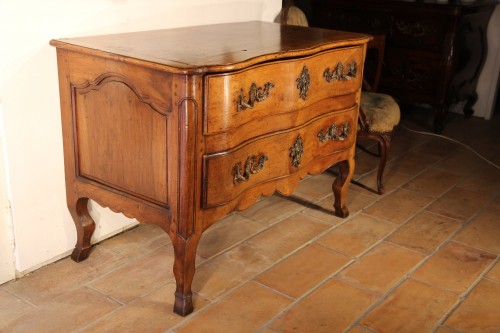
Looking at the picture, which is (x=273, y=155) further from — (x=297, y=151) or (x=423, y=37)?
(x=423, y=37)

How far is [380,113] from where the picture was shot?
3119mm

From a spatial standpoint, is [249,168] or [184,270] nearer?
[184,270]

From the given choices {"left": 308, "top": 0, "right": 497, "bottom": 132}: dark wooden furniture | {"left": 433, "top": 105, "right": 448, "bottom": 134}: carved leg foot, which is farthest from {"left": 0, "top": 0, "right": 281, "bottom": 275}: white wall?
{"left": 433, "top": 105, "right": 448, "bottom": 134}: carved leg foot

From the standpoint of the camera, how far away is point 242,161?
2.11 m

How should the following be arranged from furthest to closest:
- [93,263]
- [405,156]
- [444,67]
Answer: [444,67] → [405,156] → [93,263]

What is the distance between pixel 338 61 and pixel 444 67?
6.42 feet

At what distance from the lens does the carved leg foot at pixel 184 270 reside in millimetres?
1996

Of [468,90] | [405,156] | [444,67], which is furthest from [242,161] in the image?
[468,90]

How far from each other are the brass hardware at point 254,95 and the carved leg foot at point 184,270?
470mm

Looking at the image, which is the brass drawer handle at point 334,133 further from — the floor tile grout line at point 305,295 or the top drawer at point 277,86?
the floor tile grout line at point 305,295

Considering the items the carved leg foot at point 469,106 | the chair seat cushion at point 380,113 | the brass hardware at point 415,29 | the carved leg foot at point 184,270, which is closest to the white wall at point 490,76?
the carved leg foot at point 469,106

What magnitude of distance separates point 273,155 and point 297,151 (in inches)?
6.0

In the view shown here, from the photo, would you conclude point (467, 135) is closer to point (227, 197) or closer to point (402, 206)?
point (402, 206)

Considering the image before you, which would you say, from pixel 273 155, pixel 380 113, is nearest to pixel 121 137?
pixel 273 155
